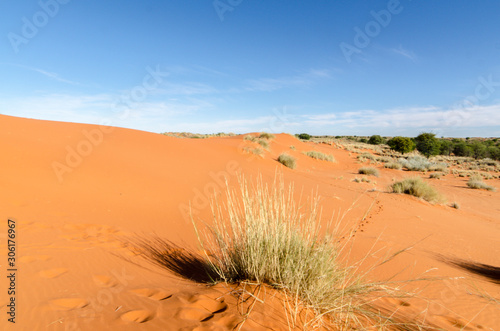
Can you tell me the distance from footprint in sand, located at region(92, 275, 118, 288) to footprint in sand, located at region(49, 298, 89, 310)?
1.26ft

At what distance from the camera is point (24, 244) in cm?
367

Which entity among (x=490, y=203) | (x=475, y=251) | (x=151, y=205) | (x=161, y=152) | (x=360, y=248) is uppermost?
(x=161, y=152)

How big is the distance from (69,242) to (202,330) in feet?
9.91

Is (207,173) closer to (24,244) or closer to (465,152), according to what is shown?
(24,244)

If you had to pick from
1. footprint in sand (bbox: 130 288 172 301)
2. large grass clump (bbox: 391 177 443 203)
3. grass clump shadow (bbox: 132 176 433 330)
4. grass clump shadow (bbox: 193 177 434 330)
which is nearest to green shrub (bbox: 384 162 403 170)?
large grass clump (bbox: 391 177 443 203)

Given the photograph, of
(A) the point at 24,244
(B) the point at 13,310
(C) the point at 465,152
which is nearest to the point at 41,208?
(A) the point at 24,244

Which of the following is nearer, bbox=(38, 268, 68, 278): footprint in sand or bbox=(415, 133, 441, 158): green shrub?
bbox=(38, 268, 68, 278): footprint in sand

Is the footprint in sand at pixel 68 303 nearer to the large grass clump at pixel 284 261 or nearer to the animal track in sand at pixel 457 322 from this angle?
the large grass clump at pixel 284 261

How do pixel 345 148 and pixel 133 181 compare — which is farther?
pixel 345 148

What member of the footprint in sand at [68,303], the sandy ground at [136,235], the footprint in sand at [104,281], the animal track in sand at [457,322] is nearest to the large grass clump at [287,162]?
the sandy ground at [136,235]

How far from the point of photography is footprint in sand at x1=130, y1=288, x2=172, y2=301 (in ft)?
8.71

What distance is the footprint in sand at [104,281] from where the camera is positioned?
292 cm

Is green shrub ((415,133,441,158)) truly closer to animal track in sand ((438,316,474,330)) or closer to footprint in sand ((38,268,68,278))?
animal track in sand ((438,316,474,330))

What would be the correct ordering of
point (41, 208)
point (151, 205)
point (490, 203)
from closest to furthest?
point (41, 208) < point (151, 205) < point (490, 203)
